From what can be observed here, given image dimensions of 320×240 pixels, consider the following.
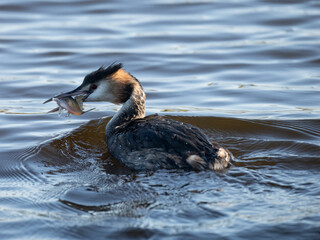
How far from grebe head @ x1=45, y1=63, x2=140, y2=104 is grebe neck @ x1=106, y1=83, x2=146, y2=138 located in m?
0.07

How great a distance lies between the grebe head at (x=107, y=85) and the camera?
23.6 ft

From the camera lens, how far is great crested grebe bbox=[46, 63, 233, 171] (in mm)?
6133

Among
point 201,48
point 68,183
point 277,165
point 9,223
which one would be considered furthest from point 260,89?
point 9,223

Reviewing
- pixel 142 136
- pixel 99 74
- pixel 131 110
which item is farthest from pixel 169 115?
pixel 142 136

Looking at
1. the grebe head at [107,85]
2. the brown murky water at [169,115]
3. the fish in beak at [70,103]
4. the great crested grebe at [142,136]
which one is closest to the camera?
the brown murky water at [169,115]

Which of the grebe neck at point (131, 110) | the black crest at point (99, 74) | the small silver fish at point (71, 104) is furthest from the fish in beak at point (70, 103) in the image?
the grebe neck at point (131, 110)

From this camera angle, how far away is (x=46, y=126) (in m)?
8.16

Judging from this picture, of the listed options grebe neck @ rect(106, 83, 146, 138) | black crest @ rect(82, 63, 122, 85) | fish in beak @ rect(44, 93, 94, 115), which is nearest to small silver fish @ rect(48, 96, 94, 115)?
fish in beak @ rect(44, 93, 94, 115)

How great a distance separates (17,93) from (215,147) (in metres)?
4.41

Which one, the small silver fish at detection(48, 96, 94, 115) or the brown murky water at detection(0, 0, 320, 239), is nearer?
the brown murky water at detection(0, 0, 320, 239)

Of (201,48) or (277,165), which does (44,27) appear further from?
(277,165)

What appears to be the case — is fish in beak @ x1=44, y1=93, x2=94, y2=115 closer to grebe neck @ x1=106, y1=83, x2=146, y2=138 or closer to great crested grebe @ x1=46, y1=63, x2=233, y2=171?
great crested grebe @ x1=46, y1=63, x2=233, y2=171

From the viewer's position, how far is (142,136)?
6.41 m

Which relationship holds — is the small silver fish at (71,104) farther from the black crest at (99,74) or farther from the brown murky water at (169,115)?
the brown murky water at (169,115)
